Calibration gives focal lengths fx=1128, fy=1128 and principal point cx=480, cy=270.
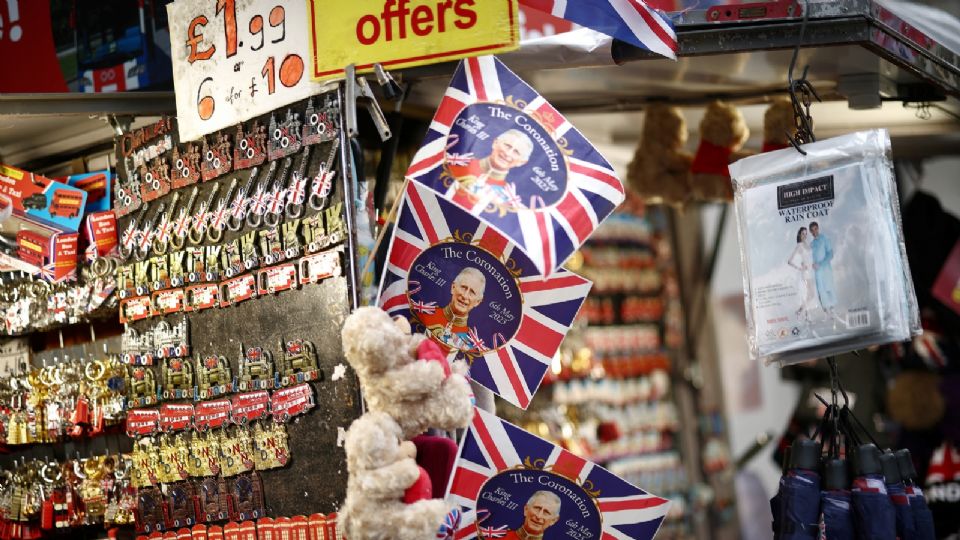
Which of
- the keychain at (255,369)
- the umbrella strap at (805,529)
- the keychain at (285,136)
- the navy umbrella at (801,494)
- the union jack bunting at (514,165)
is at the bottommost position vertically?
the umbrella strap at (805,529)

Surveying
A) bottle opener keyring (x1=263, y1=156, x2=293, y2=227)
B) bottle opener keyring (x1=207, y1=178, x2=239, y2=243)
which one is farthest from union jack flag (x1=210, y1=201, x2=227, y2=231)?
bottle opener keyring (x1=263, y1=156, x2=293, y2=227)

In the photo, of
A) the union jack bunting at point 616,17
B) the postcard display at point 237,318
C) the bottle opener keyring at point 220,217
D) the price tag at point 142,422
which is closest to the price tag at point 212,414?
the postcard display at point 237,318

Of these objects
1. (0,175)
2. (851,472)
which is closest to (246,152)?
(0,175)

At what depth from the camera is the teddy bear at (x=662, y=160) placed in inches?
188

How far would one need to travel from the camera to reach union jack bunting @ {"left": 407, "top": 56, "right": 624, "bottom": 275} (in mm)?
3000

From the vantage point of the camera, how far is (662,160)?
4898 mm

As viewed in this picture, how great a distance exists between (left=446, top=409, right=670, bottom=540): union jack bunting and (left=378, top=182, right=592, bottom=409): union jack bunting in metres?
0.16

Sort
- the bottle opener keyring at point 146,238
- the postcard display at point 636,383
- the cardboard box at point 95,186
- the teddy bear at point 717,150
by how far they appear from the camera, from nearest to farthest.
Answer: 1. the bottle opener keyring at point 146,238
2. the cardboard box at point 95,186
3. the teddy bear at point 717,150
4. the postcard display at point 636,383

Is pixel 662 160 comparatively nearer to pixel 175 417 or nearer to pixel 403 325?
pixel 403 325

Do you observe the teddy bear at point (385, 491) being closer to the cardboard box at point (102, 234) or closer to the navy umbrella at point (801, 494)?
the navy umbrella at point (801, 494)

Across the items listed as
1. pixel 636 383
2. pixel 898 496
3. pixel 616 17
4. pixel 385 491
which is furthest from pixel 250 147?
pixel 636 383

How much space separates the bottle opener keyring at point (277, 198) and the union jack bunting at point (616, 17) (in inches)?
35.8

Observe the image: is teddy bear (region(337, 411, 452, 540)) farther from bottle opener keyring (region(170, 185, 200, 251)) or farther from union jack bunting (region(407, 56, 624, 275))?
bottle opener keyring (region(170, 185, 200, 251))

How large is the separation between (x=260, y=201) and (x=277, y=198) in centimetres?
8
